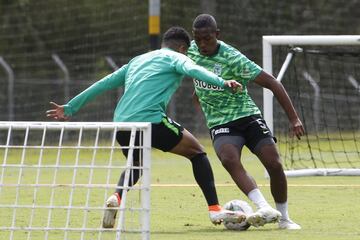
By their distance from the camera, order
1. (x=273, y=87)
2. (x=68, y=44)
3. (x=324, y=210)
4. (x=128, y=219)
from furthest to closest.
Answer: (x=68, y=44), (x=324, y=210), (x=128, y=219), (x=273, y=87)

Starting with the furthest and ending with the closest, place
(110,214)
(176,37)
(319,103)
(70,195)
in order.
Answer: (319,103) → (176,37) → (110,214) → (70,195)

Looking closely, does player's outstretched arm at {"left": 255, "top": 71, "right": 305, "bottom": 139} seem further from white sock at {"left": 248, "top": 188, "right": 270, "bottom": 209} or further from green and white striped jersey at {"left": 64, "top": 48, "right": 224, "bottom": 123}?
green and white striped jersey at {"left": 64, "top": 48, "right": 224, "bottom": 123}

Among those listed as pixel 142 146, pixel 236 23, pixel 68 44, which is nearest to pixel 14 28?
pixel 68 44

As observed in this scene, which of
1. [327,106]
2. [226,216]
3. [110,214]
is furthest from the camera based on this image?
[327,106]

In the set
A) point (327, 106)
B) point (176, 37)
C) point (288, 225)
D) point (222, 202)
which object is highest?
point (176, 37)

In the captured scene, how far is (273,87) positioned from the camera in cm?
953

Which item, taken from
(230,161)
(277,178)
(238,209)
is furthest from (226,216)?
(277,178)

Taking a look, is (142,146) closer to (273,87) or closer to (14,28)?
(273,87)

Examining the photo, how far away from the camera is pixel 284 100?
9.50m

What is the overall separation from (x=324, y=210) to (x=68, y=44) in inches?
702

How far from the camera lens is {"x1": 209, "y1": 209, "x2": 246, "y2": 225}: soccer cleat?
947 cm

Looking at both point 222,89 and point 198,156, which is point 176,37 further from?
point 198,156

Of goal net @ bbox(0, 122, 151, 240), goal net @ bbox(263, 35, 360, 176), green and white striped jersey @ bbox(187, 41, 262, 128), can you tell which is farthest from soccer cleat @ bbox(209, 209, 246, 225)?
goal net @ bbox(263, 35, 360, 176)

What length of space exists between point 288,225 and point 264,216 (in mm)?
657
